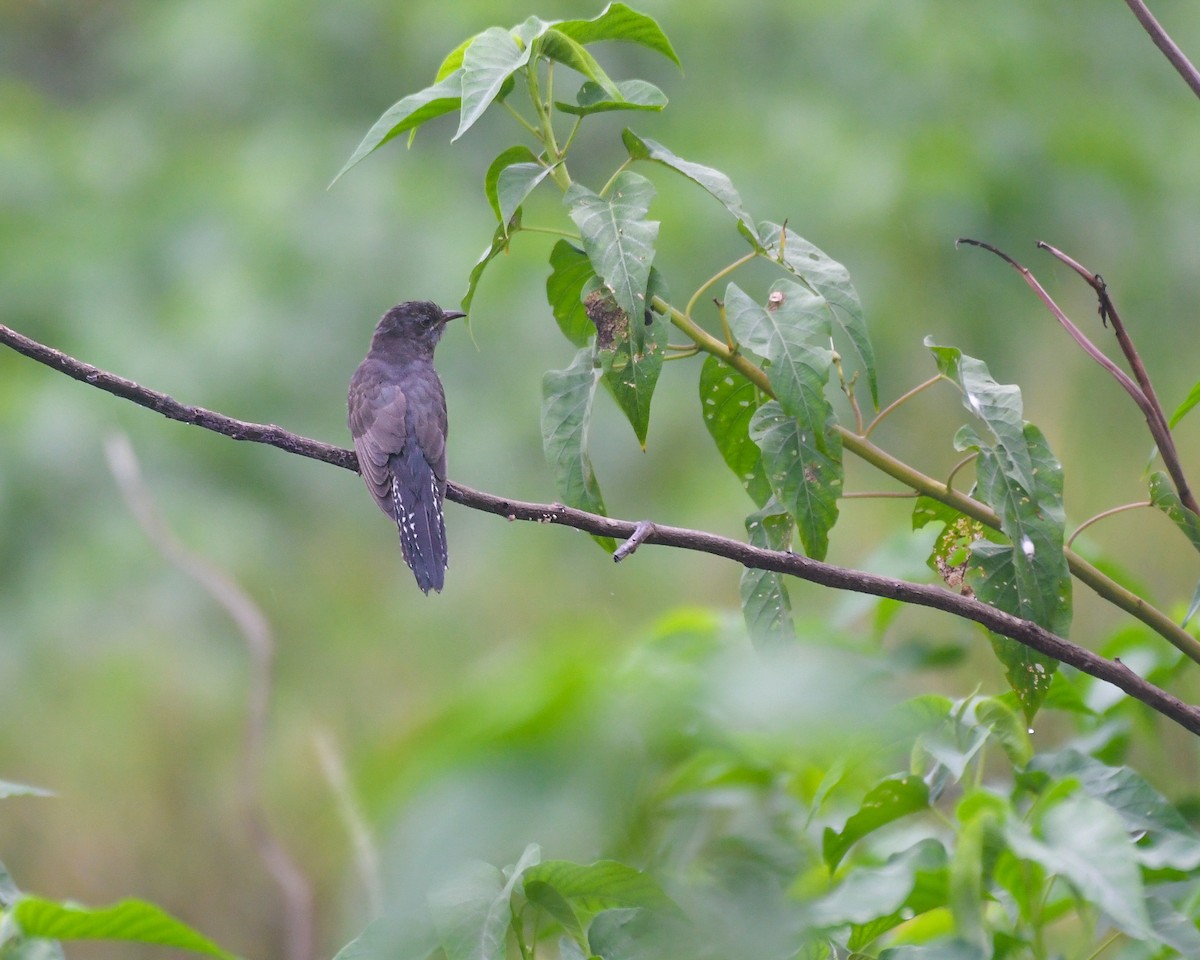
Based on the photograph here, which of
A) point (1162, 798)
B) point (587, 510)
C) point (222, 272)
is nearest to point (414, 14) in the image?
point (222, 272)

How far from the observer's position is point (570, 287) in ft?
6.69

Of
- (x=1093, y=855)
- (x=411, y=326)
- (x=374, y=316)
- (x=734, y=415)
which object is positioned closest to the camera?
(x=1093, y=855)

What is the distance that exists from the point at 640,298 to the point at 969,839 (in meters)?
0.79

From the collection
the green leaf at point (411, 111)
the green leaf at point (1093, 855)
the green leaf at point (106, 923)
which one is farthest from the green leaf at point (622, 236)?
the green leaf at point (106, 923)

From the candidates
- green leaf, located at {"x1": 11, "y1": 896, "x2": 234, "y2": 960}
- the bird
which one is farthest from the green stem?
the bird

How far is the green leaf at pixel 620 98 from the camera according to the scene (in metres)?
1.82

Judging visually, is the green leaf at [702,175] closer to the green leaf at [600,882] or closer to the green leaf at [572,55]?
the green leaf at [572,55]

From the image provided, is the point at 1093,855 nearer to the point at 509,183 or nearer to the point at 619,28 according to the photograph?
the point at 509,183

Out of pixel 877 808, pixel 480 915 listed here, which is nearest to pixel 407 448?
pixel 877 808

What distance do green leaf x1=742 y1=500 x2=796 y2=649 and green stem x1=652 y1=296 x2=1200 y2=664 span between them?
0.57 ft

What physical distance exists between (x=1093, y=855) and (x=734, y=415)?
842 millimetres

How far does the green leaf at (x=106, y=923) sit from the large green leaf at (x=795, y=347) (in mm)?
972

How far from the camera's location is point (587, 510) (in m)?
2.01

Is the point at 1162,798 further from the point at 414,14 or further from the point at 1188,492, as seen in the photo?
the point at 414,14
